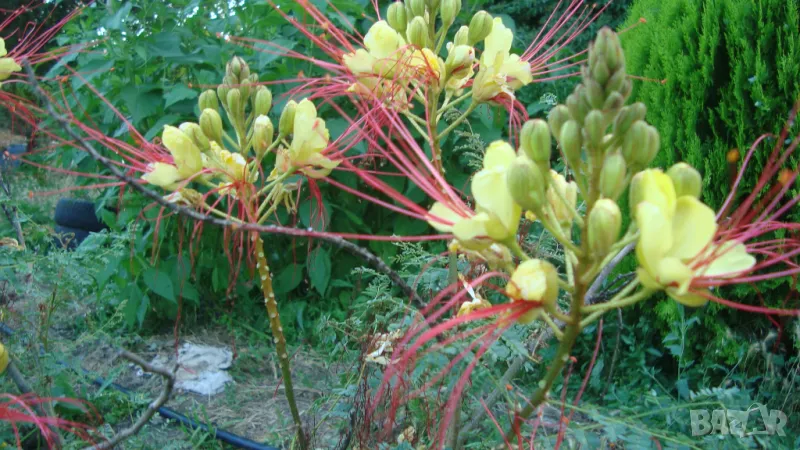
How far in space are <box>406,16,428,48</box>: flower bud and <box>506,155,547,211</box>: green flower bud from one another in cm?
58

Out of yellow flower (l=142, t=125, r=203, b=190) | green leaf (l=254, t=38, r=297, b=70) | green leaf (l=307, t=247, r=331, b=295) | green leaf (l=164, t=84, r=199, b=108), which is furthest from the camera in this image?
green leaf (l=307, t=247, r=331, b=295)

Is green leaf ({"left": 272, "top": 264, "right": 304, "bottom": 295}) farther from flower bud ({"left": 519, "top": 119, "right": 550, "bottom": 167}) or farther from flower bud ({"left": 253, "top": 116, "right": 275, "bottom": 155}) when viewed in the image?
flower bud ({"left": 519, "top": 119, "right": 550, "bottom": 167})

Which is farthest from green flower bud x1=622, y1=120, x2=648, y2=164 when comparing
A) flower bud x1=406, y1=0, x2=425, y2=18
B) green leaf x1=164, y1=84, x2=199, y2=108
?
green leaf x1=164, y1=84, x2=199, y2=108

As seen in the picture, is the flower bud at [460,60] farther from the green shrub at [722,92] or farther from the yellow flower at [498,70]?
the green shrub at [722,92]

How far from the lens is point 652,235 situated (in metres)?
0.65

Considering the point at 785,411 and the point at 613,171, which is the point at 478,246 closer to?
the point at 613,171

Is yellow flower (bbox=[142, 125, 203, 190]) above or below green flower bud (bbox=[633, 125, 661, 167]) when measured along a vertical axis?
below

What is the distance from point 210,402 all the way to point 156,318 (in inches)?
30.6

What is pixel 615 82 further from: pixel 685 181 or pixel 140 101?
pixel 140 101

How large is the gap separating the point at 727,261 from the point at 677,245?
64mm

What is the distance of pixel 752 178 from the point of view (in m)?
2.19

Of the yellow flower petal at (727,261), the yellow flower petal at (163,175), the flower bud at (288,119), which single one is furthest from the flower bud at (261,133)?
the yellow flower petal at (727,261)

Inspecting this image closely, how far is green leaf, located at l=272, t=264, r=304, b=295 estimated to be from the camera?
2.85 m

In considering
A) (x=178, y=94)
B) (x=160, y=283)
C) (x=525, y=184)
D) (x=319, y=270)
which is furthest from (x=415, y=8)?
(x=160, y=283)
